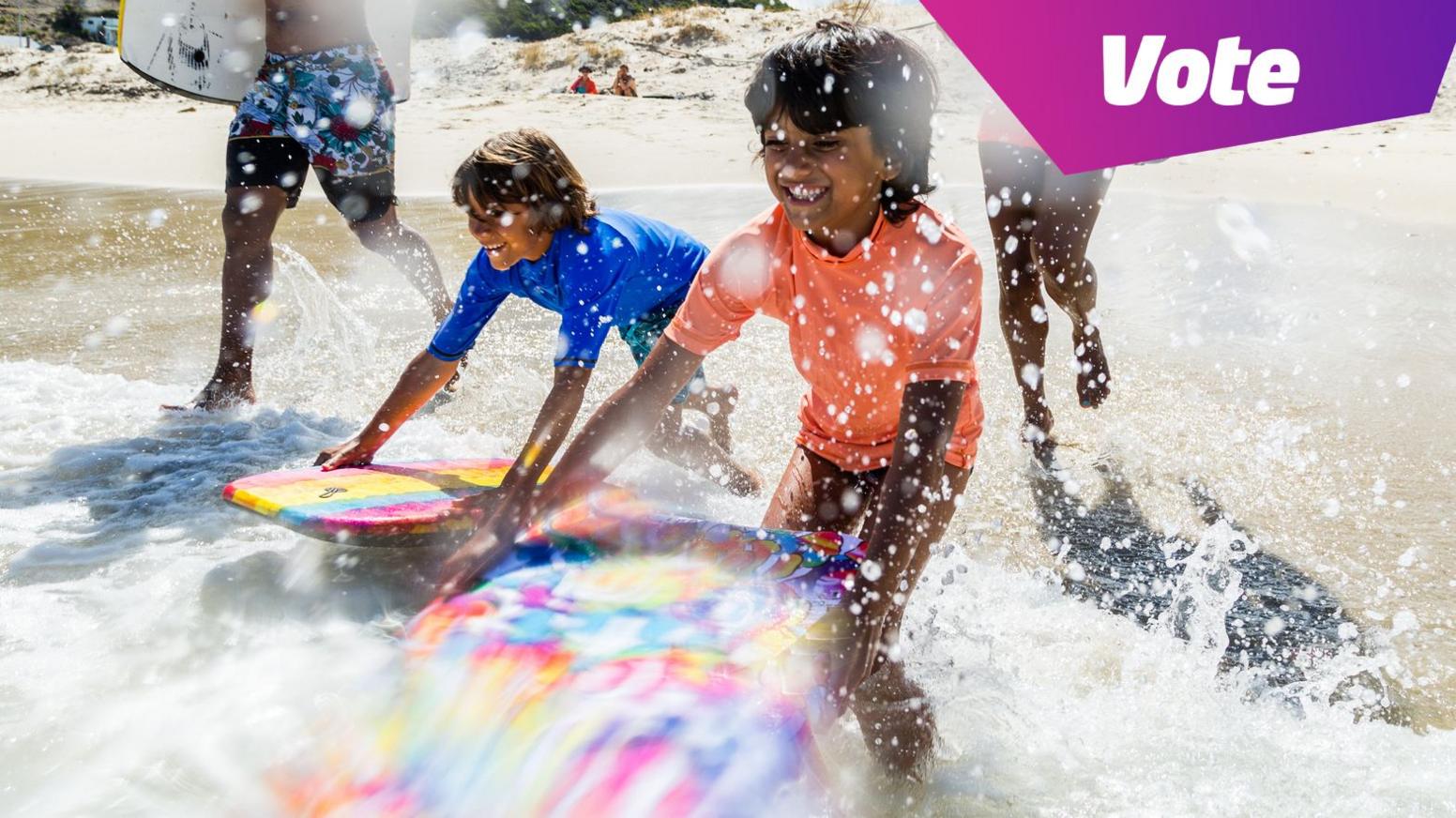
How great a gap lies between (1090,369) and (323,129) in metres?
2.45

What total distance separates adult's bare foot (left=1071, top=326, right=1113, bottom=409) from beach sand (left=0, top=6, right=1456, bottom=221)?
2.56ft

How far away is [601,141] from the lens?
10.1m

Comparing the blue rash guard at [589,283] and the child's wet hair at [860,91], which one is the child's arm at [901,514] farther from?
the blue rash guard at [589,283]

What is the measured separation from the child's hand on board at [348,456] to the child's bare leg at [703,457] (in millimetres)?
746

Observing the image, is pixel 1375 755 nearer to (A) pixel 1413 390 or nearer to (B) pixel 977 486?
(B) pixel 977 486

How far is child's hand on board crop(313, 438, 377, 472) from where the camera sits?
2.77m

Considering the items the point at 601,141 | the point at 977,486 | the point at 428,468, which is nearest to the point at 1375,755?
the point at 977,486

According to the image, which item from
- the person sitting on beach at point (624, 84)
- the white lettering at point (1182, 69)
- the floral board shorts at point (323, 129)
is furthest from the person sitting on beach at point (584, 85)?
the floral board shorts at point (323, 129)

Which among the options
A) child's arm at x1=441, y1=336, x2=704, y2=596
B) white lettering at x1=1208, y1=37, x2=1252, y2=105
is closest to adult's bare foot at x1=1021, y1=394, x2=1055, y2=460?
child's arm at x1=441, y1=336, x2=704, y2=596

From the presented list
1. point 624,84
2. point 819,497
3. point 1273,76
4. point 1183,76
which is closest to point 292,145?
point 819,497

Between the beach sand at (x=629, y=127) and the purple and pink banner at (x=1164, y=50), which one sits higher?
the purple and pink banner at (x=1164, y=50)

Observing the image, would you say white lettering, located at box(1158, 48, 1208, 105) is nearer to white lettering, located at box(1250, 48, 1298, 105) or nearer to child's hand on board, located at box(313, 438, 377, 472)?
white lettering, located at box(1250, 48, 1298, 105)

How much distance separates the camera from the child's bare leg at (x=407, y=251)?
366 cm

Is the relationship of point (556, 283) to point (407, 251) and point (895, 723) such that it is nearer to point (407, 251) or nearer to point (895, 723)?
point (407, 251)
